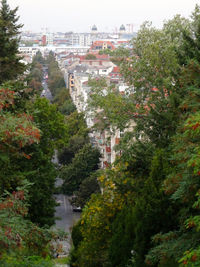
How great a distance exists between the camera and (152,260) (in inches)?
447

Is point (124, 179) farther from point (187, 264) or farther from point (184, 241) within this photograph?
point (187, 264)

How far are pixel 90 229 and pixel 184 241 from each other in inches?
411

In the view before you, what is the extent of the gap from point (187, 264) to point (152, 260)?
298 cm

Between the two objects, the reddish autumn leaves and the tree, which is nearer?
the reddish autumn leaves

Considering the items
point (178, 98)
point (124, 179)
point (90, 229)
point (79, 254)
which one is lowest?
point (79, 254)

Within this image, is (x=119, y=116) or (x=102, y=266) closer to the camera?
(x=102, y=266)

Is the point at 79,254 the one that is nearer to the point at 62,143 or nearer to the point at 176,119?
the point at 176,119

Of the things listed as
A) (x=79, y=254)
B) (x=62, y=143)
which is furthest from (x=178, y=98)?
(x=62, y=143)

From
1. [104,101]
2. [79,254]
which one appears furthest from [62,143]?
[79,254]

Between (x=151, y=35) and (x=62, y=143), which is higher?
(x=151, y=35)

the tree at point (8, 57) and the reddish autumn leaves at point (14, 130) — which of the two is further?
the tree at point (8, 57)

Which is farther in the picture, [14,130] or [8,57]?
[8,57]

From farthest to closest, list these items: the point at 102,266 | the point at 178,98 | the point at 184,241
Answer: the point at 102,266, the point at 178,98, the point at 184,241

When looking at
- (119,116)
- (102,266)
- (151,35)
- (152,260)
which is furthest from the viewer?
(151,35)
